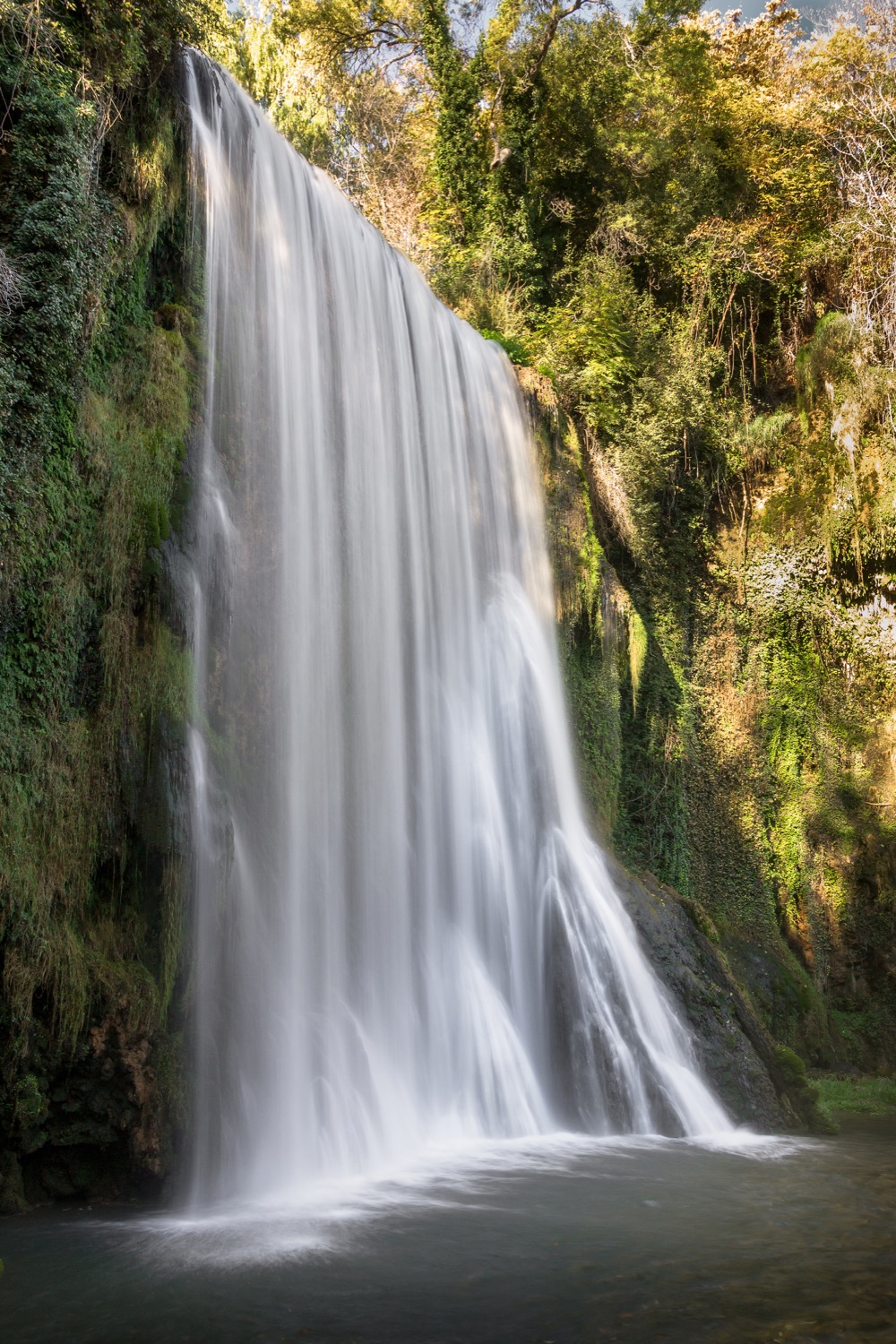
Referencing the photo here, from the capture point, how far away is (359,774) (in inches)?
412

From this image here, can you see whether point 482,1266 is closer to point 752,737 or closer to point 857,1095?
point 857,1095

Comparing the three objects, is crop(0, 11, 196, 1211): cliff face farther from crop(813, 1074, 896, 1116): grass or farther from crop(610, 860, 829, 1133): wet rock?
crop(813, 1074, 896, 1116): grass

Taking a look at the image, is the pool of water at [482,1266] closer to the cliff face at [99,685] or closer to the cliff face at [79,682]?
the cliff face at [79,682]

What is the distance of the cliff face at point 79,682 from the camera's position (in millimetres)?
6797

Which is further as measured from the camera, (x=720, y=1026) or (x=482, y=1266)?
(x=720, y=1026)

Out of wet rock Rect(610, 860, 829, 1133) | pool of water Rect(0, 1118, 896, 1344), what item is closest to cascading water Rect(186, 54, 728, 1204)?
wet rock Rect(610, 860, 829, 1133)

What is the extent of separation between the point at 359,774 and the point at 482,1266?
551cm

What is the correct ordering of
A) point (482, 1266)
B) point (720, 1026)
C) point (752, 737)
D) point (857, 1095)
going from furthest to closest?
point (752, 737) → point (857, 1095) → point (720, 1026) → point (482, 1266)

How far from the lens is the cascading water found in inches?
317

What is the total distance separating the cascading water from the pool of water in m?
1.08

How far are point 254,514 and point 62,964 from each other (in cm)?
450

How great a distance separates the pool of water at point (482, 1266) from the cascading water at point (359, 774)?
3.54 ft

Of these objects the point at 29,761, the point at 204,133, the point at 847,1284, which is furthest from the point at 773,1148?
the point at 204,133

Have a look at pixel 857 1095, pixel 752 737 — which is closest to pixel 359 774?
pixel 857 1095
